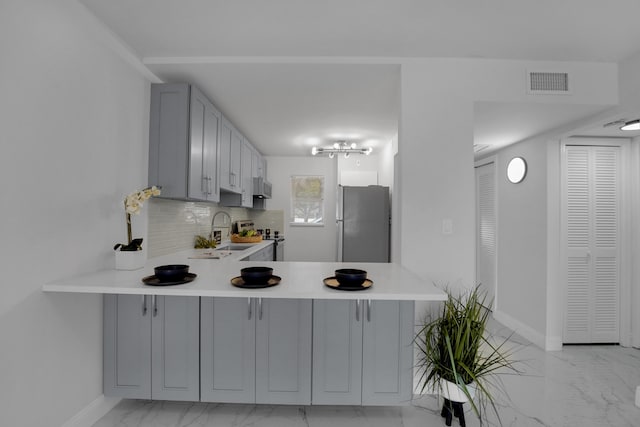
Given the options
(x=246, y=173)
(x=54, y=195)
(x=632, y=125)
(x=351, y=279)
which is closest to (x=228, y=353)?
(x=351, y=279)

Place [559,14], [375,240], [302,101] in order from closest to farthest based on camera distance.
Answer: [559,14], [302,101], [375,240]

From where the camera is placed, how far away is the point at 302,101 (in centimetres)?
293

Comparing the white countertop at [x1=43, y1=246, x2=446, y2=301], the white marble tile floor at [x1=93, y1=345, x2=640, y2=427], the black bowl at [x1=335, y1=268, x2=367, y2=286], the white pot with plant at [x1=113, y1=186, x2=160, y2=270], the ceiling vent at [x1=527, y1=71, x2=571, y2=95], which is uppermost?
the ceiling vent at [x1=527, y1=71, x2=571, y2=95]

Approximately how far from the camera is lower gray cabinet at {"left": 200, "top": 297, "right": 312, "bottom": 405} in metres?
1.82

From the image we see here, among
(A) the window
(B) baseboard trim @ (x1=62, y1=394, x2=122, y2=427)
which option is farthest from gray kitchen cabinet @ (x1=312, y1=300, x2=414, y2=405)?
(A) the window

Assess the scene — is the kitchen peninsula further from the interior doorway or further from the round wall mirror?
the interior doorway

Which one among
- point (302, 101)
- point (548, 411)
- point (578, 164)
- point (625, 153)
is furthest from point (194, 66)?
point (625, 153)

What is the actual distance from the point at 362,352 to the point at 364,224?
2.74m

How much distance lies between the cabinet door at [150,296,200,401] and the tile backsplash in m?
0.82

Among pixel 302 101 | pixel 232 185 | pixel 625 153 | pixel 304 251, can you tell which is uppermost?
pixel 302 101

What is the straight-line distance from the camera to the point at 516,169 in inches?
134

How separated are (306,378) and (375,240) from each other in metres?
2.81

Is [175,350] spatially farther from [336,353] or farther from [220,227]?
[220,227]

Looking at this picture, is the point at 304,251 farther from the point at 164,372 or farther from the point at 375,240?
the point at 164,372
